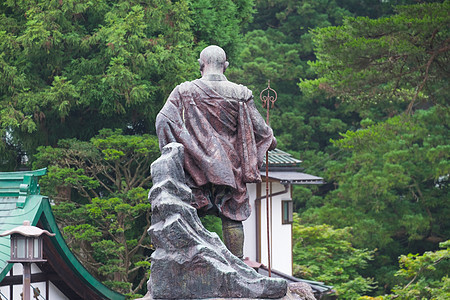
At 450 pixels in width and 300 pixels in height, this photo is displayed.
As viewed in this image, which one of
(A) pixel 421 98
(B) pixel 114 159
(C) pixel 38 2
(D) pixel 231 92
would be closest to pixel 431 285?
(A) pixel 421 98

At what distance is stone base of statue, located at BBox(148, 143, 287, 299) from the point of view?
7680 mm

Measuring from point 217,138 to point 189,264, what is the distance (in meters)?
1.47

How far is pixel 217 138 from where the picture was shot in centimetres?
862

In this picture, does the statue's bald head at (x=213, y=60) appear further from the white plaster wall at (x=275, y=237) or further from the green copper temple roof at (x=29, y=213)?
the white plaster wall at (x=275, y=237)

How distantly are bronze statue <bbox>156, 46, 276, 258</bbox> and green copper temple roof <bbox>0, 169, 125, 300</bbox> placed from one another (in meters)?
4.54

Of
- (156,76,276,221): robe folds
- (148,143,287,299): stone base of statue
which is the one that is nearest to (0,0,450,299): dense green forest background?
(156,76,276,221): robe folds

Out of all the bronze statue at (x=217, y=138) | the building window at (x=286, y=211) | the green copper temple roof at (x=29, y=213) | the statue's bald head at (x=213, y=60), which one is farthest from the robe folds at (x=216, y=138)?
the building window at (x=286, y=211)

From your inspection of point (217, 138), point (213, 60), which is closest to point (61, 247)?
point (217, 138)

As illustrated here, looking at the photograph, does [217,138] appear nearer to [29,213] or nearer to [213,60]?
[213,60]

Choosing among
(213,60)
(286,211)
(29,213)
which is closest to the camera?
(213,60)

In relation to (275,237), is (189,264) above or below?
above

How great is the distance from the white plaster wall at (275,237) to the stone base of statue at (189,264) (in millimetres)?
12871

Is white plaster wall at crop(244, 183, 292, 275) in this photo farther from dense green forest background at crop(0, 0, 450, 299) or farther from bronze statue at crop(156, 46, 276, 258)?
bronze statue at crop(156, 46, 276, 258)

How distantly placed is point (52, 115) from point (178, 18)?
3454mm
